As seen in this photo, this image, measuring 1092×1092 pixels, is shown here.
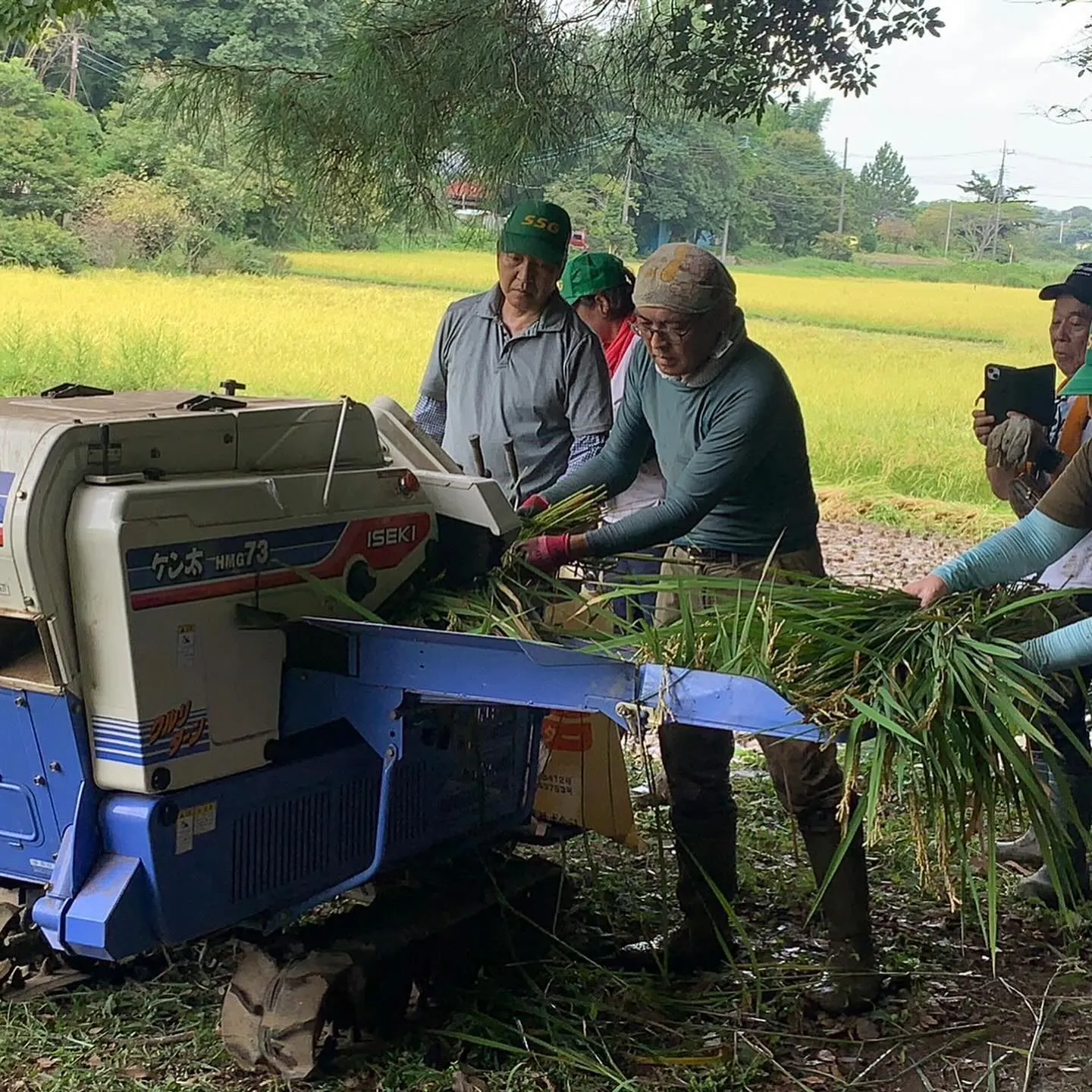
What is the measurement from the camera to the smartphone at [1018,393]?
12.3 feet

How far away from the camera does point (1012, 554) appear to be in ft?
8.86

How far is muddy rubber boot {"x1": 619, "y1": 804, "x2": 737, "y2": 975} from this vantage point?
3334mm

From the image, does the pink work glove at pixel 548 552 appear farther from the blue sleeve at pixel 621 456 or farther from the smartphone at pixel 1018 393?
the smartphone at pixel 1018 393

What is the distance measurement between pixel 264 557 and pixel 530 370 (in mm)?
1455

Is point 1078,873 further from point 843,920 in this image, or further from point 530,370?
point 530,370

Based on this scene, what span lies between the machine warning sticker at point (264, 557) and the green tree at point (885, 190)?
225 inches

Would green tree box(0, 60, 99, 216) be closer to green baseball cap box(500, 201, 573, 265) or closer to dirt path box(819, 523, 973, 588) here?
dirt path box(819, 523, 973, 588)

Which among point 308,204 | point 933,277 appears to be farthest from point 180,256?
point 933,277

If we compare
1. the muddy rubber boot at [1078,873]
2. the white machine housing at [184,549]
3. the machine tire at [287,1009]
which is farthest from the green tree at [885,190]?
the machine tire at [287,1009]

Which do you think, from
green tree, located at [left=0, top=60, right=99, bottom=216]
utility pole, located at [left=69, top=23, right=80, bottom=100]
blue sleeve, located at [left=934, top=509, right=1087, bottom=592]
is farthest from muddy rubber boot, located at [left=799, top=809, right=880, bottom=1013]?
green tree, located at [left=0, top=60, right=99, bottom=216]

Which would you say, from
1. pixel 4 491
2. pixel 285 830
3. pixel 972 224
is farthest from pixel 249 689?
pixel 972 224

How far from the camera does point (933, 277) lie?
8672mm

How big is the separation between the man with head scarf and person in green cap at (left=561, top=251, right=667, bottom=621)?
910mm

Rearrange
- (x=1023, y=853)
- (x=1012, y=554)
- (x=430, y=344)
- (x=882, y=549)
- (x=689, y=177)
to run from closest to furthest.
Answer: (x=1012, y=554), (x=1023, y=853), (x=689, y=177), (x=882, y=549), (x=430, y=344)
